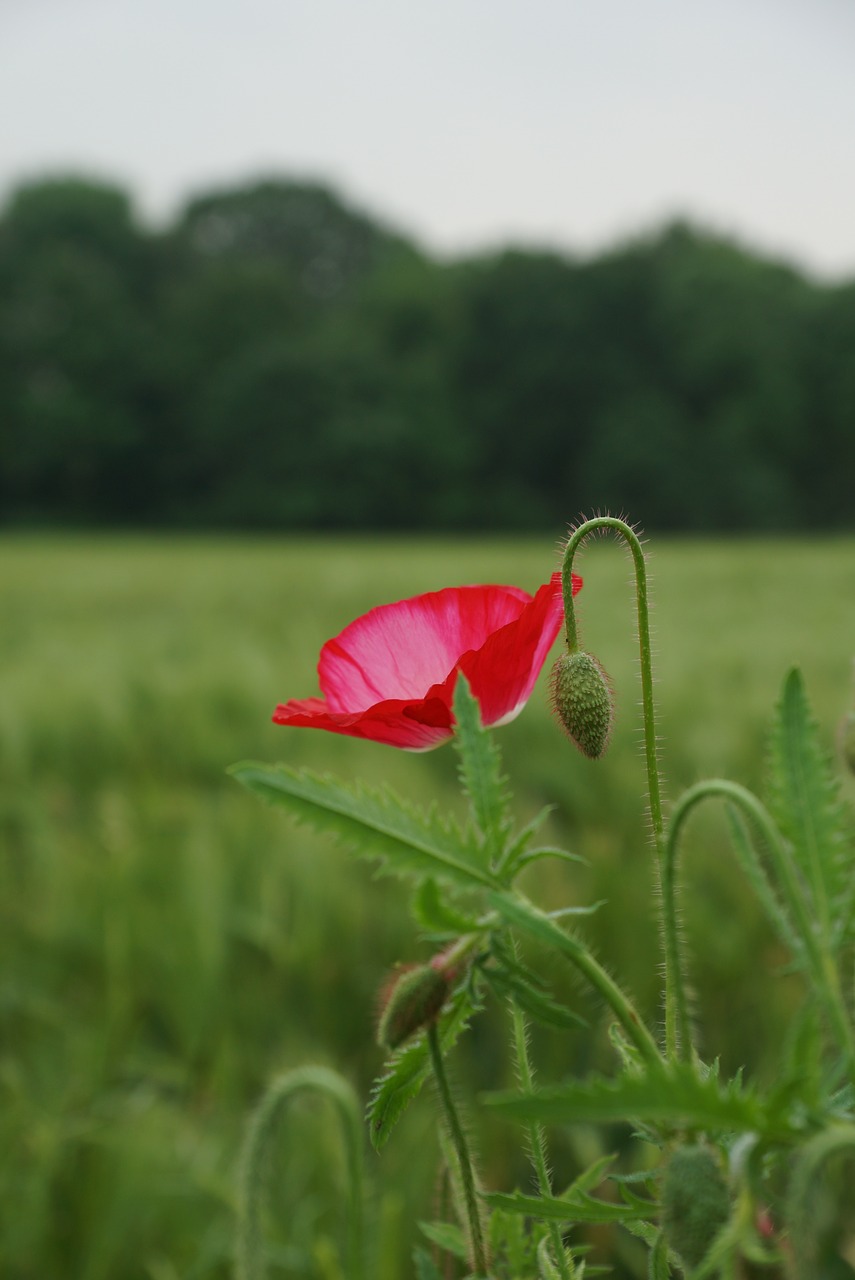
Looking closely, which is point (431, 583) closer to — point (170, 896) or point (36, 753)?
point (36, 753)

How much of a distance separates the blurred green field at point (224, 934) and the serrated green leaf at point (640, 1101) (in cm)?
18

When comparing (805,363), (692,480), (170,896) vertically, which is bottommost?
(170,896)

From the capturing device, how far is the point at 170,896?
152cm

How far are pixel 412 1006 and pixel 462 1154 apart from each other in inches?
1.7

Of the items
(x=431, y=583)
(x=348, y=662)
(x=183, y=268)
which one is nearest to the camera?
(x=348, y=662)

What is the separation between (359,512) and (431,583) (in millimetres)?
12387

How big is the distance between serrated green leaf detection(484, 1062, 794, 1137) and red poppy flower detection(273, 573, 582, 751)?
4.9 inches

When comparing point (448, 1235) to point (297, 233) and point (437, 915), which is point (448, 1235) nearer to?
point (437, 915)

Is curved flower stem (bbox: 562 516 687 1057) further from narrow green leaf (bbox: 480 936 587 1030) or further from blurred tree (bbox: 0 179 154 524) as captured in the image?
blurred tree (bbox: 0 179 154 524)

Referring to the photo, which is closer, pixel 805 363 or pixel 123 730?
pixel 123 730

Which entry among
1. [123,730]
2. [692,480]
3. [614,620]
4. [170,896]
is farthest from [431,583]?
A: [692,480]

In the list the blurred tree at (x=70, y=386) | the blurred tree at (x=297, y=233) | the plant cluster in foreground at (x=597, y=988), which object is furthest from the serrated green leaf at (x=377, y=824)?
the blurred tree at (x=297, y=233)

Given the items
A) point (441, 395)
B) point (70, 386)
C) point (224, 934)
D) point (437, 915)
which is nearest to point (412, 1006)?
point (437, 915)

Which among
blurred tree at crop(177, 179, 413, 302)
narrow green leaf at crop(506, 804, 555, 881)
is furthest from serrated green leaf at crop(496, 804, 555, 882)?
blurred tree at crop(177, 179, 413, 302)
